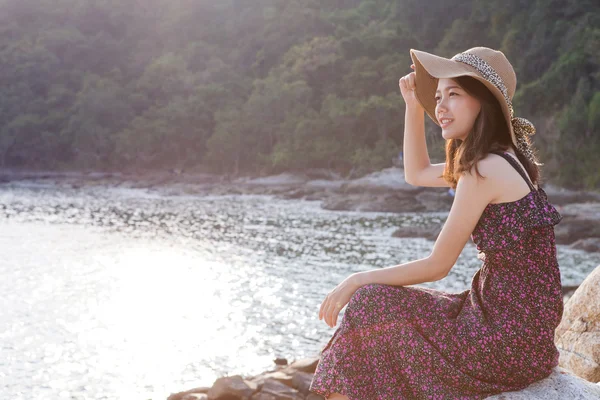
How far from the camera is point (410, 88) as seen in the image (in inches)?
101

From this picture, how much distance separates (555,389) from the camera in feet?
7.17

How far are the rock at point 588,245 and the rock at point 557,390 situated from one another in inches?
636

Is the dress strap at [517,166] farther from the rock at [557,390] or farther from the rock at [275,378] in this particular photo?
the rock at [275,378]

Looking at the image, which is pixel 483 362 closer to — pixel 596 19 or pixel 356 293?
pixel 356 293

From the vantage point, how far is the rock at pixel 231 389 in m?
5.63

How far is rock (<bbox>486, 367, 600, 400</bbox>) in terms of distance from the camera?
214 centimetres

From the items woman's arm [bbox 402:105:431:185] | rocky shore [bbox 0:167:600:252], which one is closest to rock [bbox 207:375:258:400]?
woman's arm [bbox 402:105:431:185]

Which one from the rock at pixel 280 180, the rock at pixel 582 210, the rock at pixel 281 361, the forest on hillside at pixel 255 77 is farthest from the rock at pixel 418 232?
the rock at pixel 280 180

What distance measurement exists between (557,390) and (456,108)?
96 centimetres

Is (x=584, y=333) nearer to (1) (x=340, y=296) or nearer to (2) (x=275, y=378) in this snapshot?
(1) (x=340, y=296)

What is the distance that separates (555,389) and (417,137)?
1.05 m

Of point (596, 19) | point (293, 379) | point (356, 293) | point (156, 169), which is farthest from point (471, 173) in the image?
point (156, 169)

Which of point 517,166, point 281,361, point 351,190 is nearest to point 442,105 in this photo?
point 517,166

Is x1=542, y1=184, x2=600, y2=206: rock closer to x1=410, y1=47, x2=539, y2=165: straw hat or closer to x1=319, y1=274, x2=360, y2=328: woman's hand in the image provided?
x1=410, y1=47, x2=539, y2=165: straw hat
